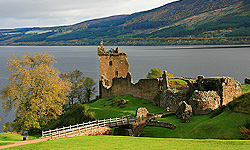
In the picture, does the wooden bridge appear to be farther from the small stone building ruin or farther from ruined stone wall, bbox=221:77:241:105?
ruined stone wall, bbox=221:77:241:105

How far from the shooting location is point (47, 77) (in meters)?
38.9

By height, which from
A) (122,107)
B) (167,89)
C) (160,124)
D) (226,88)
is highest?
(226,88)

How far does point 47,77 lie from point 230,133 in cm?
2383

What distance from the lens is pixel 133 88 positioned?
50188mm

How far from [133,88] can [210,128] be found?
2472 centimetres

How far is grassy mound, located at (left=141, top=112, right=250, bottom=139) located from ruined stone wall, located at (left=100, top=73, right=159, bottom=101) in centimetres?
1465

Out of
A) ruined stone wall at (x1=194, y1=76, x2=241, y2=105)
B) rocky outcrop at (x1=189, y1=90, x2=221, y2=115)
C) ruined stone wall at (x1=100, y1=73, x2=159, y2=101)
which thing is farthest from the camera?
ruined stone wall at (x1=100, y1=73, x2=159, y2=101)

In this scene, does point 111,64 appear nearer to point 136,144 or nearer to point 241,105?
point 241,105

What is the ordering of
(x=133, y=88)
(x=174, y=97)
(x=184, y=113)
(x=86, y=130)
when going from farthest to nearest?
(x=133, y=88)
(x=174, y=97)
(x=184, y=113)
(x=86, y=130)

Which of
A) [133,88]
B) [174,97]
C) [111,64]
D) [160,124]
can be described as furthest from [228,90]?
[111,64]

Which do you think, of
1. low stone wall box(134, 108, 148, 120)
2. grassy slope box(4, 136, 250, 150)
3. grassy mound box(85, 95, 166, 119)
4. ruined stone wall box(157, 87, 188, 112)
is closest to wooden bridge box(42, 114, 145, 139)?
low stone wall box(134, 108, 148, 120)

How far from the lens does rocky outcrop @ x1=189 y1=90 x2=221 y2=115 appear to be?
107 ft

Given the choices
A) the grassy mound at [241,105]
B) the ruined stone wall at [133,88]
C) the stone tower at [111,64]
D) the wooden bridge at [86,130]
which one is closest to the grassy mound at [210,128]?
the grassy mound at [241,105]

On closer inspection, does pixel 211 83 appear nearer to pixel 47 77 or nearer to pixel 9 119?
pixel 47 77
